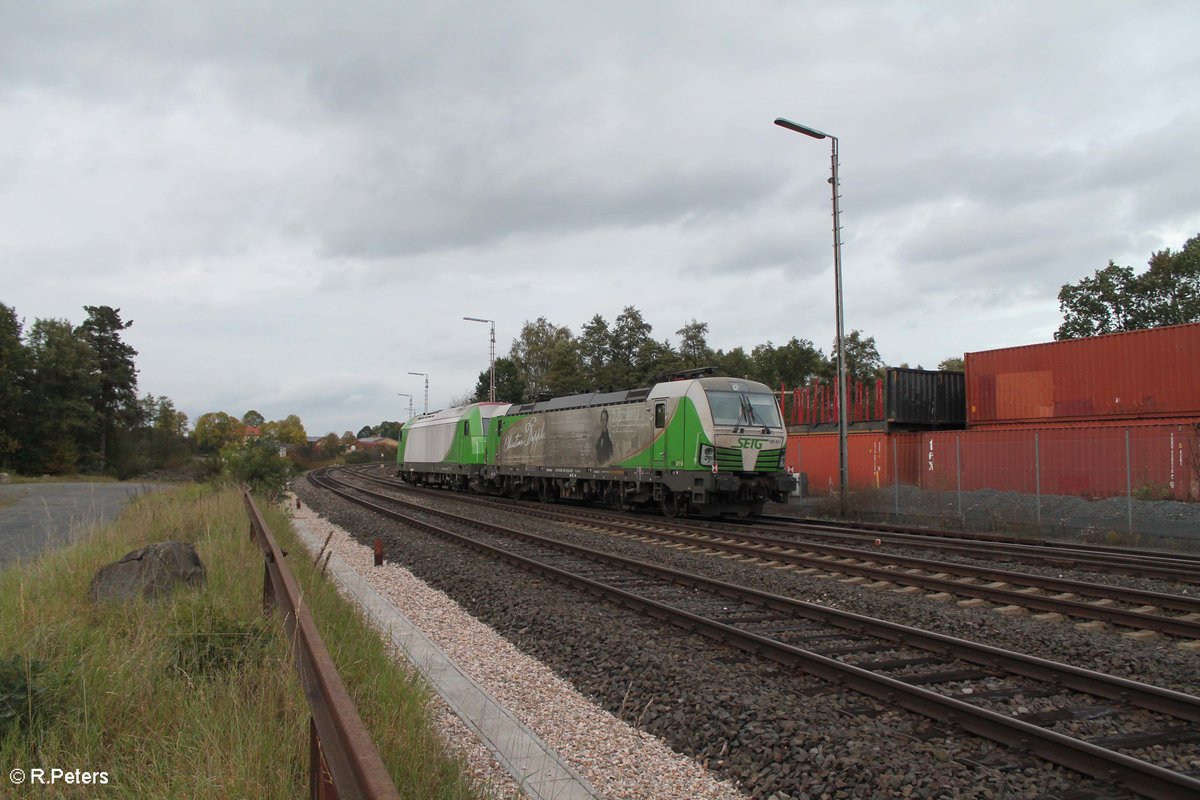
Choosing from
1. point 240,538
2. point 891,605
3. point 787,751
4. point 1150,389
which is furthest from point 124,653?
point 1150,389

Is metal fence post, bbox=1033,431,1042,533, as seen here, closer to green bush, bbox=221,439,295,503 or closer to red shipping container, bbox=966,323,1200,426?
red shipping container, bbox=966,323,1200,426

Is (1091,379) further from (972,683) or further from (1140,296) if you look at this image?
(1140,296)

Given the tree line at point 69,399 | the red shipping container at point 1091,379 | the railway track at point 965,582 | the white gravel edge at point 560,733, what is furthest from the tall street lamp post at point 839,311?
the tree line at point 69,399

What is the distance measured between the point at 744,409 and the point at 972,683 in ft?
40.7

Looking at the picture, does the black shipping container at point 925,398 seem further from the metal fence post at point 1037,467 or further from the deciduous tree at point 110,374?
the deciduous tree at point 110,374

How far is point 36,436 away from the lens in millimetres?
56219

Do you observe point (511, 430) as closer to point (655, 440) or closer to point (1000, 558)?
point (655, 440)

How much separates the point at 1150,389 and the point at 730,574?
17735mm

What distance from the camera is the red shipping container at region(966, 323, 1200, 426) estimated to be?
70.3 feet

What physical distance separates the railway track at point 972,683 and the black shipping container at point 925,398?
18968mm

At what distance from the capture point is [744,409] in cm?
1831

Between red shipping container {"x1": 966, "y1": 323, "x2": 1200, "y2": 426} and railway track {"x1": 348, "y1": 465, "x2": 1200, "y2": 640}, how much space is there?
12.7 metres

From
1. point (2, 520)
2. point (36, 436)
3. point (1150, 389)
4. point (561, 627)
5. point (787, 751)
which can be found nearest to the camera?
point (787, 751)

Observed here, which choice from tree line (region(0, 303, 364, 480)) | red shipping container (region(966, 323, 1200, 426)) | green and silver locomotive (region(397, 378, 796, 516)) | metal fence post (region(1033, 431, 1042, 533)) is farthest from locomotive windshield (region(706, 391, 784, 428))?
tree line (region(0, 303, 364, 480))
